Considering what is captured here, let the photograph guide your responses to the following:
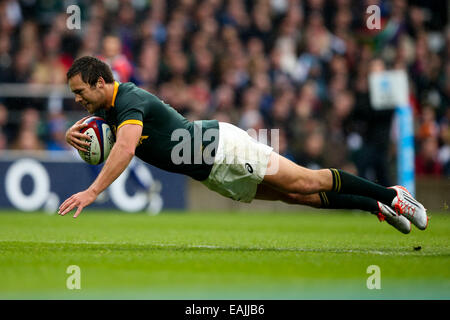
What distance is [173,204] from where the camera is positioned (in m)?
13.6

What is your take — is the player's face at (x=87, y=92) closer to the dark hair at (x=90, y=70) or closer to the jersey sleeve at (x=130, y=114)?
the dark hair at (x=90, y=70)

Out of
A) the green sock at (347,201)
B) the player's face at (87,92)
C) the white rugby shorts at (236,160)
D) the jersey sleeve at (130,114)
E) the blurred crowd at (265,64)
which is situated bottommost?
the green sock at (347,201)

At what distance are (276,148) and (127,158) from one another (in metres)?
8.25

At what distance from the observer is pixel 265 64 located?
15.5m

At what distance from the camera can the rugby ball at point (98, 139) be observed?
5.95 m

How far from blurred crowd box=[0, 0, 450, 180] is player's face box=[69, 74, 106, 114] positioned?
730 centimetres

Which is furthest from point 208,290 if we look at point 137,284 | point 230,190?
point 230,190

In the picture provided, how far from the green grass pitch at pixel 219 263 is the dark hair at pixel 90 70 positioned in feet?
4.36

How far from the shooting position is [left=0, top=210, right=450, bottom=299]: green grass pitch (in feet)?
13.9
